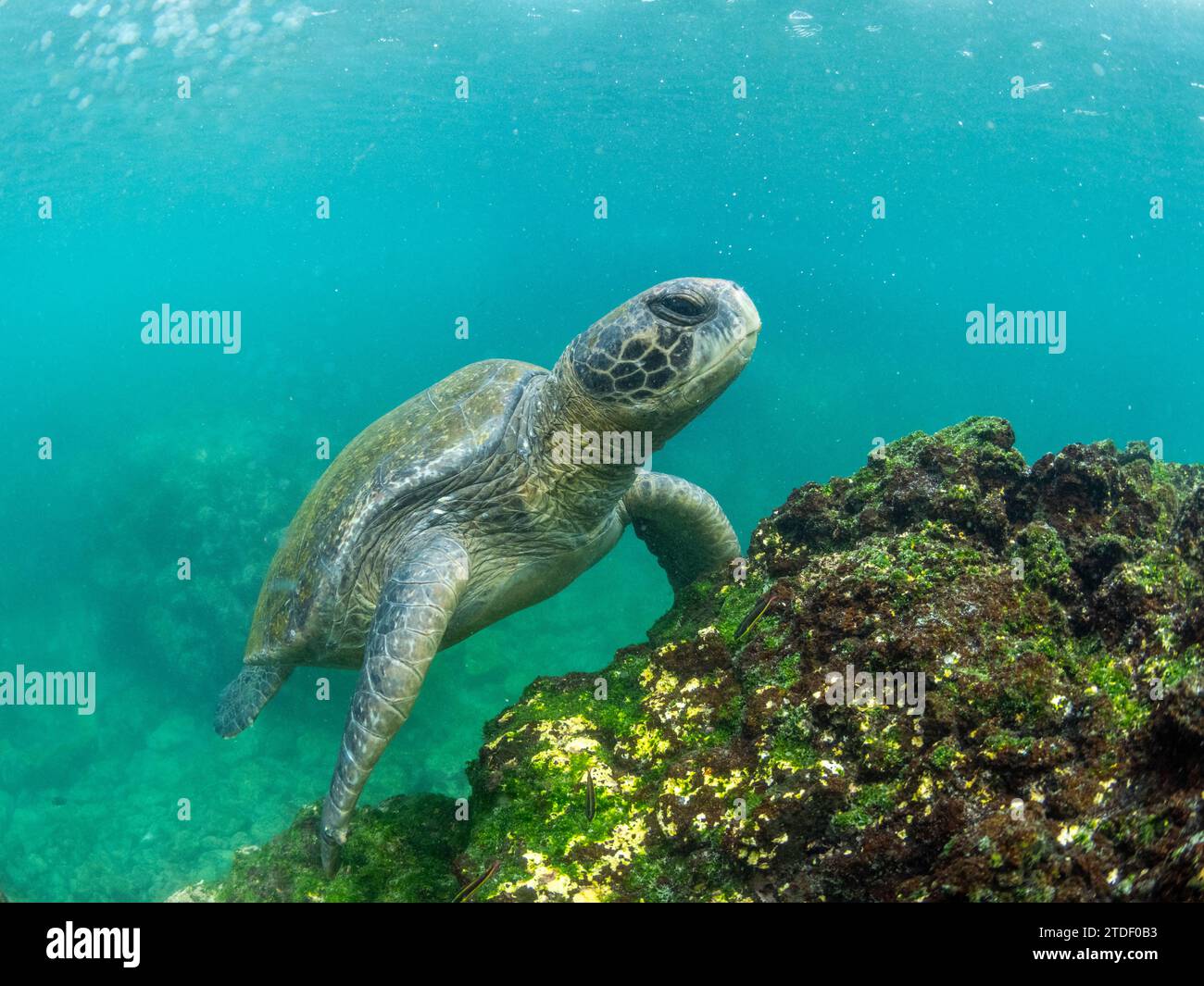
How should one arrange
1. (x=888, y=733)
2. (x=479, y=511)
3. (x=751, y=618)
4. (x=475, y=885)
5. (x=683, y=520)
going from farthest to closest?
(x=683, y=520) < (x=479, y=511) < (x=751, y=618) < (x=475, y=885) < (x=888, y=733)

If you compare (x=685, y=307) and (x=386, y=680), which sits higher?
(x=685, y=307)

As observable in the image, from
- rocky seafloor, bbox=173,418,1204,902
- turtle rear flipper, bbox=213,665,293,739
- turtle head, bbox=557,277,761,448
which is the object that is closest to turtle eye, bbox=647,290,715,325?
turtle head, bbox=557,277,761,448

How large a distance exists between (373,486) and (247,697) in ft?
7.96

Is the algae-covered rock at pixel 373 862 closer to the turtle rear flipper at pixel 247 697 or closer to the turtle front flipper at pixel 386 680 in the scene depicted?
the turtle front flipper at pixel 386 680

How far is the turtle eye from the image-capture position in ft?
12.1

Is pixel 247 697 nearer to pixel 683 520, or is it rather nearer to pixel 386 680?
pixel 386 680

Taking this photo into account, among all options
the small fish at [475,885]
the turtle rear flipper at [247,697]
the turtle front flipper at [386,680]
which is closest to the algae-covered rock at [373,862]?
the turtle front flipper at [386,680]

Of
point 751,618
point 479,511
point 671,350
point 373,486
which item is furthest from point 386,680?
point 671,350

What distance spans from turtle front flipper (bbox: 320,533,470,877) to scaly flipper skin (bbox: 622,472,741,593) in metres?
1.77

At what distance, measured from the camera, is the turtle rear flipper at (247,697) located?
5480 millimetres

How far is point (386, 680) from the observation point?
3.66 m

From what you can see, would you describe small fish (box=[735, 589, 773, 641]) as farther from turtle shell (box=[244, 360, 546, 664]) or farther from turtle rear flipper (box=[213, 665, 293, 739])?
turtle rear flipper (box=[213, 665, 293, 739])

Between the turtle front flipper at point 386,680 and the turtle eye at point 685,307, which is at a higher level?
the turtle eye at point 685,307

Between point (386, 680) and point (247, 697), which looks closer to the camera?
point (386, 680)
